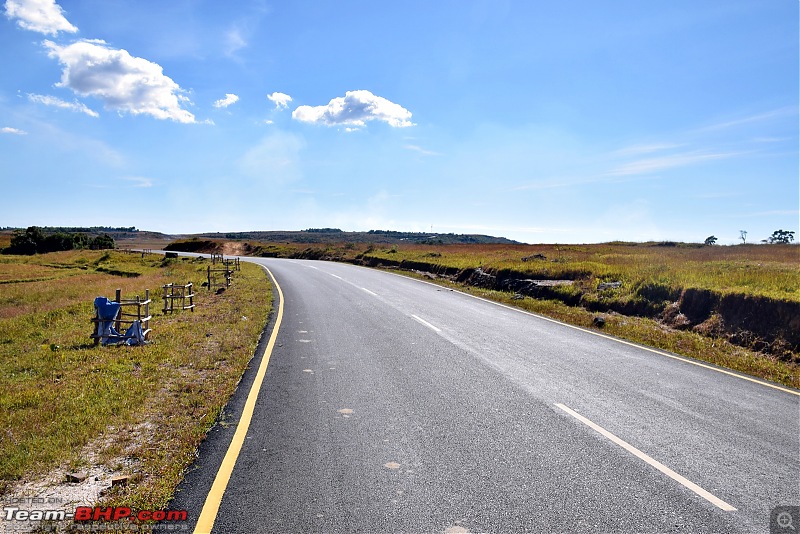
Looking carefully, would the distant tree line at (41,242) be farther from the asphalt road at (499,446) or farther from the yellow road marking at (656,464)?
the yellow road marking at (656,464)

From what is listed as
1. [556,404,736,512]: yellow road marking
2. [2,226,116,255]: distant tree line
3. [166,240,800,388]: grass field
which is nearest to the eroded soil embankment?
[166,240,800,388]: grass field

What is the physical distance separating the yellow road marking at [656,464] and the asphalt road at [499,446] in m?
0.02

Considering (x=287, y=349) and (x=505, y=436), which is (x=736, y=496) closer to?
(x=505, y=436)

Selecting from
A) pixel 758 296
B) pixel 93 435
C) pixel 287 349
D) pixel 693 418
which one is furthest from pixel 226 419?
pixel 758 296

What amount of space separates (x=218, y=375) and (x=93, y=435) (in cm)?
256

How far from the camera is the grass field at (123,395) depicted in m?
4.63

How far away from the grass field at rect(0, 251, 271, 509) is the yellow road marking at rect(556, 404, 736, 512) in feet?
15.2

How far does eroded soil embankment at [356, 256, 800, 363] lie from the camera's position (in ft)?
37.0

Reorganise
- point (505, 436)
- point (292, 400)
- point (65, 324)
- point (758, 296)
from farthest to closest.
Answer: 1. point (65, 324)
2. point (758, 296)
3. point (292, 400)
4. point (505, 436)

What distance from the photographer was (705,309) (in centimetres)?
1385

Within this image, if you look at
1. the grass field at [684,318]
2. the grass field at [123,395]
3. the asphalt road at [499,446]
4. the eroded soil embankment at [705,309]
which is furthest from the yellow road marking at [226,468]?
the eroded soil embankment at [705,309]

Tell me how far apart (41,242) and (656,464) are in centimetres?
10942

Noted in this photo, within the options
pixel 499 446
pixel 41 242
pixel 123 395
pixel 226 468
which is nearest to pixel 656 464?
pixel 499 446

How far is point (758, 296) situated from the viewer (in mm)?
12383
